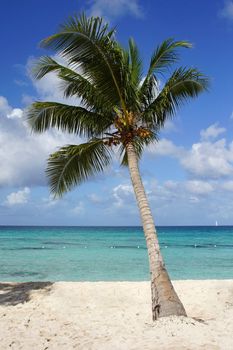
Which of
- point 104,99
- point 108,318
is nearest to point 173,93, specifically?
point 104,99

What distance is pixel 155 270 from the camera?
842 cm

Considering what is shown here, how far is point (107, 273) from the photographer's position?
69.4ft

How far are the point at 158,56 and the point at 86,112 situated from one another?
2349mm

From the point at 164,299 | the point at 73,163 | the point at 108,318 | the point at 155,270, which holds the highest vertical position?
the point at 73,163

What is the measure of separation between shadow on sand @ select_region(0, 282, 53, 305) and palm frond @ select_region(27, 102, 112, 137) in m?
4.93

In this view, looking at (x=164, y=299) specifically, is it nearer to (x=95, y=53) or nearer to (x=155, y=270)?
(x=155, y=270)

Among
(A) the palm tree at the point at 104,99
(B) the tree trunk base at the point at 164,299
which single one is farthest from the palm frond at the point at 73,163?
(B) the tree trunk base at the point at 164,299

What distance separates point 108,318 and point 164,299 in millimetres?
2296

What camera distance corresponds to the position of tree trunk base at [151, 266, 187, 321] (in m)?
7.87

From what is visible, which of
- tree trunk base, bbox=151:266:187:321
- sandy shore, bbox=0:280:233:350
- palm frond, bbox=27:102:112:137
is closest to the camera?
sandy shore, bbox=0:280:233:350

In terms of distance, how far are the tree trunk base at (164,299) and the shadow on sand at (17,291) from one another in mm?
4884

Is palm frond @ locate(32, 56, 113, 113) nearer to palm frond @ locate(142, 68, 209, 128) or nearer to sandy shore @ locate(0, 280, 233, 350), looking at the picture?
palm frond @ locate(142, 68, 209, 128)

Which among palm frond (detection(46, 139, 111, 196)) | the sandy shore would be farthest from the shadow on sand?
palm frond (detection(46, 139, 111, 196))

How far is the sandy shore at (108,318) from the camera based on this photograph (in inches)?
260
